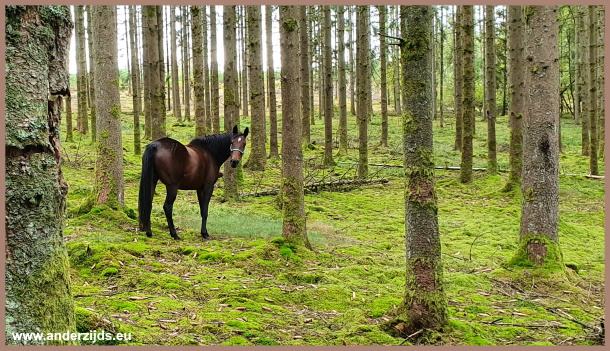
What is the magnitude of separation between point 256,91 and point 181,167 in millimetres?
6067

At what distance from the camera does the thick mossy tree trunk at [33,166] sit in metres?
2.49

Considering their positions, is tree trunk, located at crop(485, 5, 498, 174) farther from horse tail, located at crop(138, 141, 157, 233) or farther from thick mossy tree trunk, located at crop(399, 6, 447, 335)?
thick mossy tree trunk, located at crop(399, 6, 447, 335)

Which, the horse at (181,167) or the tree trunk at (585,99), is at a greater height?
the tree trunk at (585,99)

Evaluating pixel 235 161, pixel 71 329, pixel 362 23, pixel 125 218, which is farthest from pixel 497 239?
pixel 362 23

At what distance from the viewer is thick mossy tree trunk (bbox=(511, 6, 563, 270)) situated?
7215 mm

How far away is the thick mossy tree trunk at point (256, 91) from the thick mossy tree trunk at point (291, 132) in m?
6.45

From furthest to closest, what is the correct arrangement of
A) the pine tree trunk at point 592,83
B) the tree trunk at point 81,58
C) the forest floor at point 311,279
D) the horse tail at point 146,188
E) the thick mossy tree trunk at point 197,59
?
the tree trunk at point 81,58, the pine tree trunk at point 592,83, the thick mossy tree trunk at point 197,59, the horse tail at point 146,188, the forest floor at point 311,279

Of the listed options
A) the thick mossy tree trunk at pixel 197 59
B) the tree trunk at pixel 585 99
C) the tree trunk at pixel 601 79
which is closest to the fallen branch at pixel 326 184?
the thick mossy tree trunk at pixel 197 59

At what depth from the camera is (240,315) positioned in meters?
4.94

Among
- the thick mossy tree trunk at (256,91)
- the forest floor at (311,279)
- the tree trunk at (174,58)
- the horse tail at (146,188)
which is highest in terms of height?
the tree trunk at (174,58)

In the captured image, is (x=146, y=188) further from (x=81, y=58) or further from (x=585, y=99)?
(x=585, y=99)

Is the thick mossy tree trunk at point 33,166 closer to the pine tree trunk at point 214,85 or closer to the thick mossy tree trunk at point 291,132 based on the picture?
the thick mossy tree trunk at point 291,132

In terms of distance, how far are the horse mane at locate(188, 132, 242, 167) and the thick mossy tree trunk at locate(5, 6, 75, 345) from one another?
288 inches

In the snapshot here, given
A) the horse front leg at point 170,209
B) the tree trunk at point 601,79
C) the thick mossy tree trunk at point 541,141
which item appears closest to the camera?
the thick mossy tree trunk at point 541,141
